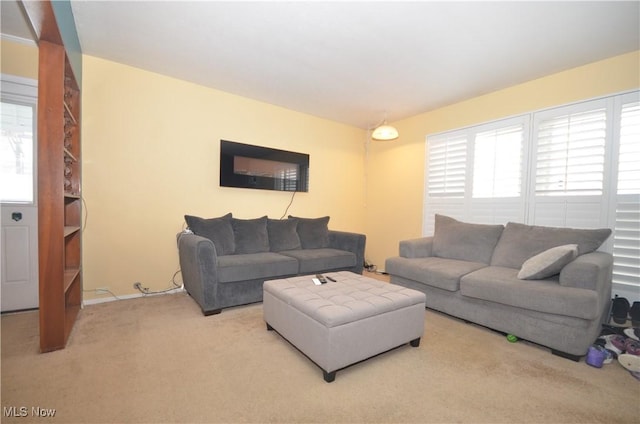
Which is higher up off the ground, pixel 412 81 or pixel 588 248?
pixel 412 81

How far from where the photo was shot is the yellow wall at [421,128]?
2498mm

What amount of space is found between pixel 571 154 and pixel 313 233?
2928 millimetres

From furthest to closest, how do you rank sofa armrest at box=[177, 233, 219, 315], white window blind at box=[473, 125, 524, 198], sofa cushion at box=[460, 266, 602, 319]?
white window blind at box=[473, 125, 524, 198] < sofa armrest at box=[177, 233, 219, 315] < sofa cushion at box=[460, 266, 602, 319]

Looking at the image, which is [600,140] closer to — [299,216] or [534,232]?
[534,232]

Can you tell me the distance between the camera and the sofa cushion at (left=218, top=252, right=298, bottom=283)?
2535 mm

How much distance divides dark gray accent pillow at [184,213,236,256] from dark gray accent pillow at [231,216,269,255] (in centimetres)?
9

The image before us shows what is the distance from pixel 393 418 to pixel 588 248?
2.24 metres

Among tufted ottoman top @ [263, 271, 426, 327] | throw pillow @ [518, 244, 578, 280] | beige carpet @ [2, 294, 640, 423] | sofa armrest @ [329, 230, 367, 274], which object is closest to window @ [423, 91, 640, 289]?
throw pillow @ [518, 244, 578, 280]

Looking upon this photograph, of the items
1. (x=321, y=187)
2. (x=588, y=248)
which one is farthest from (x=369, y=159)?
(x=588, y=248)

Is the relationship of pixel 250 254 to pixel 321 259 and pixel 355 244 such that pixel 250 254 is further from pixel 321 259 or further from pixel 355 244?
pixel 355 244

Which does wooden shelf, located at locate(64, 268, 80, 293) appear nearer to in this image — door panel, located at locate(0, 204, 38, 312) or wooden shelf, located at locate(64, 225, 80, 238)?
wooden shelf, located at locate(64, 225, 80, 238)

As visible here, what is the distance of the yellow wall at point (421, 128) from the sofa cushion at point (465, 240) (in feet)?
2.31

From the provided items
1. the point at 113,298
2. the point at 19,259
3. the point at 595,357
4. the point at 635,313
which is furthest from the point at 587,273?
the point at 19,259

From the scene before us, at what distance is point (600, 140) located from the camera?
98.4 inches
